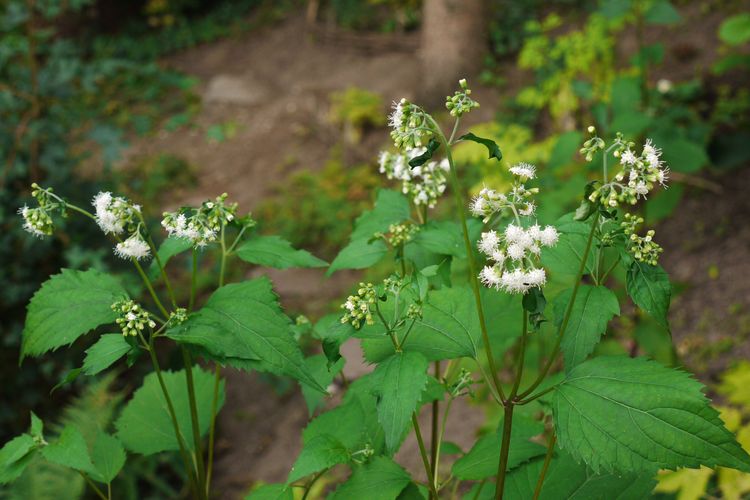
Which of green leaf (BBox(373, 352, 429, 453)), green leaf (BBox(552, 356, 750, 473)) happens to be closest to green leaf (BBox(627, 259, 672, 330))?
green leaf (BBox(552, 356, 750, 473))

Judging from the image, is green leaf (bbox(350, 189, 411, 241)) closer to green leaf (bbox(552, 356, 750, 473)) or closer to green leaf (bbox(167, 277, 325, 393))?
green leaf (bbox(167, 277, 325, 393))

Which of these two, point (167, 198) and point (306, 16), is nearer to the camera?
point (167, 198)

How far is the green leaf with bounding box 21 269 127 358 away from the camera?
1.44 m

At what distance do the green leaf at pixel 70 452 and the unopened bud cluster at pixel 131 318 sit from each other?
419mm

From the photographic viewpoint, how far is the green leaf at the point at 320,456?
4.44 feet

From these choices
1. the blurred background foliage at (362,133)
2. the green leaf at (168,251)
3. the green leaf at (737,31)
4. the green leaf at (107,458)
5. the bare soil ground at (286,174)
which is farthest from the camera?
the green leaf at (737,31)

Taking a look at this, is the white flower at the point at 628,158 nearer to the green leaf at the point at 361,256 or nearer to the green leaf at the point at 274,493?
the green leaf at the point at 361,256

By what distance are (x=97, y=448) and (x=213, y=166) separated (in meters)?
7.98

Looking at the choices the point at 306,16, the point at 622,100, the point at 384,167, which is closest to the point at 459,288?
the point at 384,167

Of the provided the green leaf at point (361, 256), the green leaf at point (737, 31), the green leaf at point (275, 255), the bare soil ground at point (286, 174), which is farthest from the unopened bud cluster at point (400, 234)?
the green leaf at point (737, 31)

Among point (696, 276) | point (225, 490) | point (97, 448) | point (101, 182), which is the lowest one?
point (225, 490)

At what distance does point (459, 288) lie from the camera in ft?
5.15

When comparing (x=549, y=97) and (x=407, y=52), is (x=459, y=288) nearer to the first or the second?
(x=549, y=97)

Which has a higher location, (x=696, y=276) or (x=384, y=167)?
(x=384, y=167)
